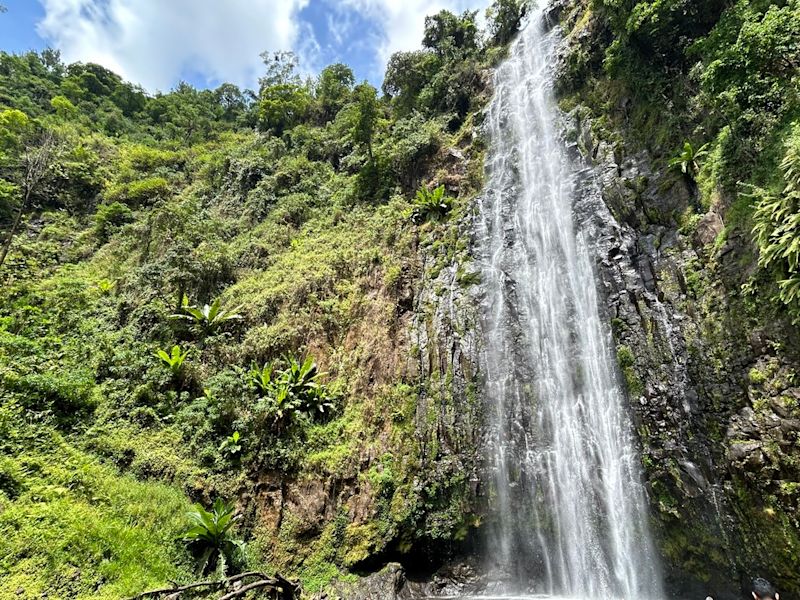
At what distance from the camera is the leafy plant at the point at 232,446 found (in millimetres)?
10703

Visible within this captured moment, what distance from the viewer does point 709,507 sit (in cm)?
810

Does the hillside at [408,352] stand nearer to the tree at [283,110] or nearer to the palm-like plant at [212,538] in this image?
the palm-like plant at [212,538]

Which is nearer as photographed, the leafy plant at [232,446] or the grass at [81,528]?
the grass at [81,528]

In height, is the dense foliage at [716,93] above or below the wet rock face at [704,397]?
above

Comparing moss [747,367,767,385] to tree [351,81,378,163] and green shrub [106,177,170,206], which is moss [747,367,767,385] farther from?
green shrub [106,177,170,206]

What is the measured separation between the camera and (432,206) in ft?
53.8

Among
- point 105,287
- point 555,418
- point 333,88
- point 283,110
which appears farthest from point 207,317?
point 333,88

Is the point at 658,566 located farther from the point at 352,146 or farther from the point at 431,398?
the point at 352,146

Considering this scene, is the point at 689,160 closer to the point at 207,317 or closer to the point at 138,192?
the point at 207,317

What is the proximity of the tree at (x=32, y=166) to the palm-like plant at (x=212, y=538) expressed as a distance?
12.7 meters

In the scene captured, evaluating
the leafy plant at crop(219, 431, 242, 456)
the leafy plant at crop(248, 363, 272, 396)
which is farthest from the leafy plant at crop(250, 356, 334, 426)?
the leafy plant at crop(219, 431, 242, 456)

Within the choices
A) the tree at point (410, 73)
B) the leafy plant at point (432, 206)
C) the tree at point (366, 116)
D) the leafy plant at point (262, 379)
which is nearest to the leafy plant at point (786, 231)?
the leafy plant at point (432, 206)

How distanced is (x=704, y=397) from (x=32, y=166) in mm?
24108

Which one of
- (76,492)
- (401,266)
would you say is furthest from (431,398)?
(76,492)
